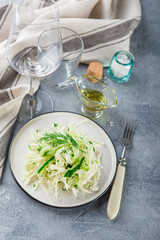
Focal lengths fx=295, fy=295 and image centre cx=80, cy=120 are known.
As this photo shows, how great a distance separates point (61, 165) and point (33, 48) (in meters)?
0.50

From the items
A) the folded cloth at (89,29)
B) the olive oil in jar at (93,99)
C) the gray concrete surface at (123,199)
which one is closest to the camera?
the gray concrete surface at (123,199)

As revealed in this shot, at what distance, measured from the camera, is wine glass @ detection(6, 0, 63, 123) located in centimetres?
101

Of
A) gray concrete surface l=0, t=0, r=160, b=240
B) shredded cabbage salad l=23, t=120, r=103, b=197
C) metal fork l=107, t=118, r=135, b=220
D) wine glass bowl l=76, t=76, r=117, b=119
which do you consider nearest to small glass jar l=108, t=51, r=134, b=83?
gray concrete surface l=0, t=0, r=160, b=240

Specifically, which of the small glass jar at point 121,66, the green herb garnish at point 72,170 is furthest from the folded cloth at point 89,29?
→ the green herb garnish at point 72,170

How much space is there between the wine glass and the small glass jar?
1.02 feet

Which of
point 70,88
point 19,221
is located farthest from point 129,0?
point 19,221

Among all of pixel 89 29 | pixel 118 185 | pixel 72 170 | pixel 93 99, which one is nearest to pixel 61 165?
pixel 72 170

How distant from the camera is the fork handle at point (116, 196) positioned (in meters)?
0.97

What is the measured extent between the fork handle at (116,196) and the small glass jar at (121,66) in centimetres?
47

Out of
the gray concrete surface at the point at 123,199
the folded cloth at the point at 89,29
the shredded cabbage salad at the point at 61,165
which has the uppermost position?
the folded cloth at the point at 89,29

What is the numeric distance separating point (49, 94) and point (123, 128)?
1.13 feet

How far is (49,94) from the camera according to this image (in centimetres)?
126

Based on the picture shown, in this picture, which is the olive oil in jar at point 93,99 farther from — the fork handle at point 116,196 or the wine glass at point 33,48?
the fork handle at point 116,196

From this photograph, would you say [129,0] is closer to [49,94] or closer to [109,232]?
[49,94]
